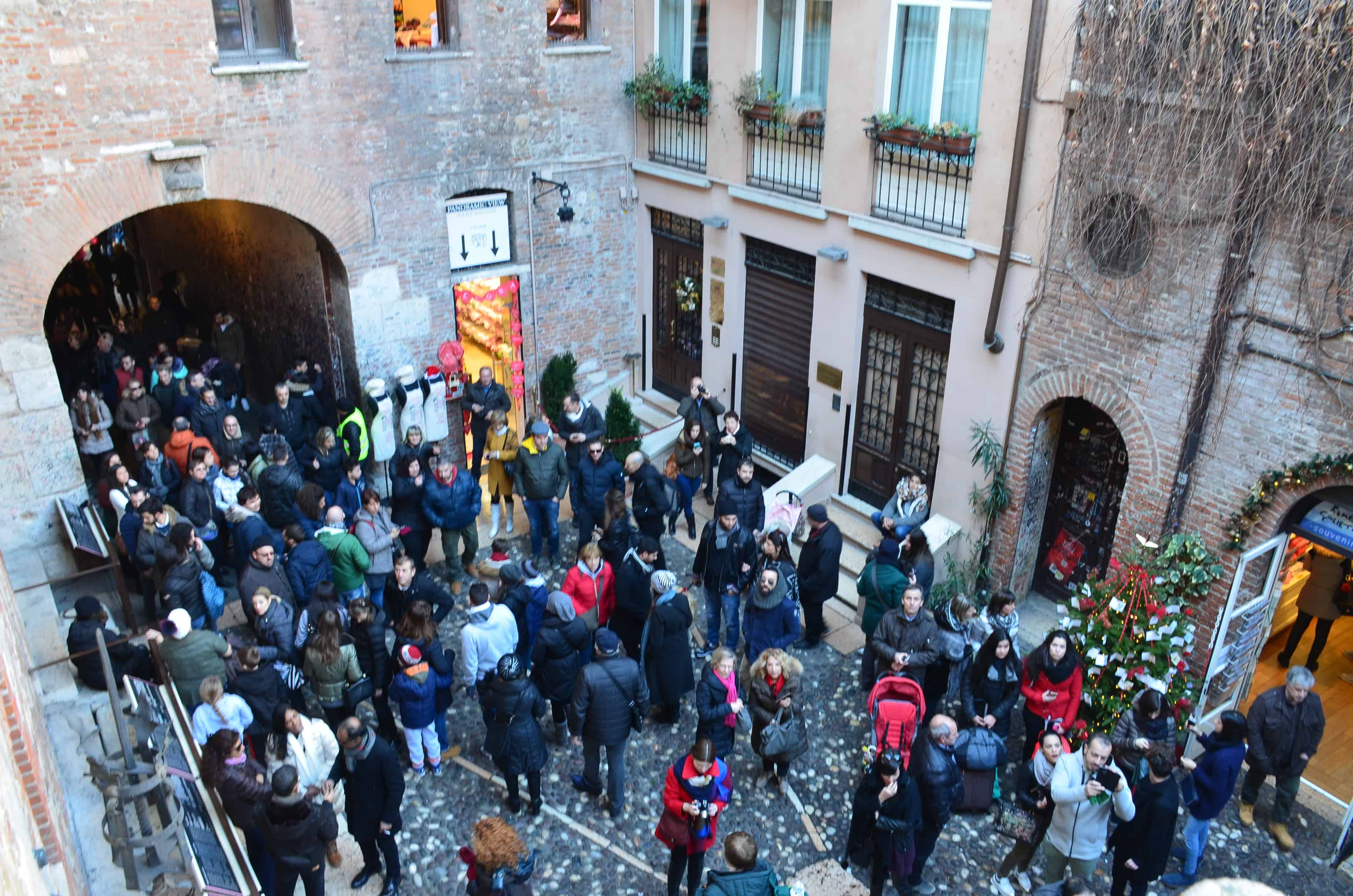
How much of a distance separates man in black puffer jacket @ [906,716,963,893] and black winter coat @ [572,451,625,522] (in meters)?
4.83

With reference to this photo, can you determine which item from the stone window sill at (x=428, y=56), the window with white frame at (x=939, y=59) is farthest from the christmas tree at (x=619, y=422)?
the window with white frame at (x=939, y=59)

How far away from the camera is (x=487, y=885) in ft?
20.2

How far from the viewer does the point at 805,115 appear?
11.5 metres

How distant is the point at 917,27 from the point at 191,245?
12029 millimetres

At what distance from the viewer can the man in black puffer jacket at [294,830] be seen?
6.62 meters

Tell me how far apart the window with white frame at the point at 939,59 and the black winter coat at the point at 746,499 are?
404 cm

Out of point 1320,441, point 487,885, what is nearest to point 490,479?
point 487,885

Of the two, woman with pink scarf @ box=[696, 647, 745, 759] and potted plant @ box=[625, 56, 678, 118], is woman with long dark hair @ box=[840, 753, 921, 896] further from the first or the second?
potted plant @ box=[625, 56, 678, 118]

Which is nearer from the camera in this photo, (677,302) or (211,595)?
(211,595)

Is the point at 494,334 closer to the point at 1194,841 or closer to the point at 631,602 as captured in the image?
the point at 631,602

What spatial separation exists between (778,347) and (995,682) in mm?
5810

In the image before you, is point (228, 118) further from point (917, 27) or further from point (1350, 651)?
point (1350, 651)

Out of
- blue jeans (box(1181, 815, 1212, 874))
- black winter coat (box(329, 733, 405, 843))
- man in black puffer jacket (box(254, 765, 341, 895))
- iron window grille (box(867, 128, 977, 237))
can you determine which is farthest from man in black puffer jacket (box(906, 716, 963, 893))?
iron window grille (box(867, 128, 977, 237))

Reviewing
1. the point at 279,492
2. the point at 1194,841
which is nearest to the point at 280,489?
the point at 279,492
